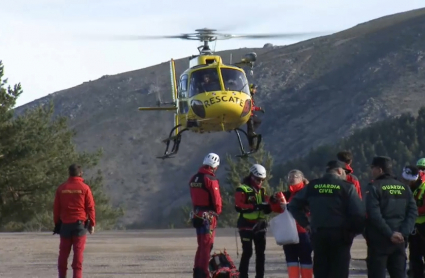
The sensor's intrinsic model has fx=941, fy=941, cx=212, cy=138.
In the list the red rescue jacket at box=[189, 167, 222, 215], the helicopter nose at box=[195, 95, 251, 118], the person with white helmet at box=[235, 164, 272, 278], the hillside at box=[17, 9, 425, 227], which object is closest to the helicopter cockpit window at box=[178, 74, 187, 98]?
the helicopter nose at box=[195, 95, 251, 118]

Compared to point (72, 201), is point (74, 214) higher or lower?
lower

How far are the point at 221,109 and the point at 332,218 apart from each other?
1331cm

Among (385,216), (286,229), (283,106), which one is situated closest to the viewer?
(385,216)

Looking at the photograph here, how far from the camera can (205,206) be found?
13812 mm

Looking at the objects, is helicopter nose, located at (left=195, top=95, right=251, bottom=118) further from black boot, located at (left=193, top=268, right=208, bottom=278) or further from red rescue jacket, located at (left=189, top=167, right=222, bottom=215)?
black boot, located at (left=193, top=268, right=208, bottom=278)

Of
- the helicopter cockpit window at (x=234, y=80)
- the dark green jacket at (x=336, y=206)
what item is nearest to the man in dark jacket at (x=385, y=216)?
the dark green jacket at (x=336, y=206)

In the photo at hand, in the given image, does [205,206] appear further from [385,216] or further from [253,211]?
[385,216]

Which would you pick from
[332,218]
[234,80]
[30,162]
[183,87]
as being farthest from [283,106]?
[332,218]

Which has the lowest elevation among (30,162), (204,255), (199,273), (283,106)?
(199,273)

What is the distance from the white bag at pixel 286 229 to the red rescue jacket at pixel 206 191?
3.65ft

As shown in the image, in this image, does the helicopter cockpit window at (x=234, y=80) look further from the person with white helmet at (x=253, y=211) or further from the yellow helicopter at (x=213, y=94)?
the person with white helmet at (x=253, y=211)

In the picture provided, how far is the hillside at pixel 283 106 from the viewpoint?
91188 millimetres

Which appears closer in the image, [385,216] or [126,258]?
[385,216]

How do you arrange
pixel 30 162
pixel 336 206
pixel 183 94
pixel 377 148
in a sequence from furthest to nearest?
1. pixel 377 148
2. pixel 30 162
3. pixel 183 94
4. pixel 336 206
